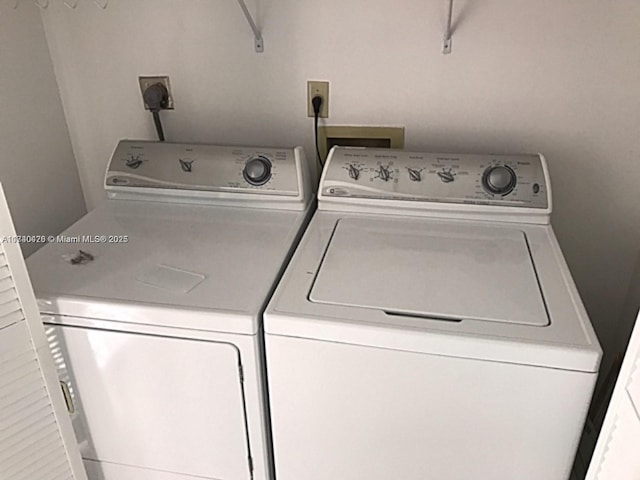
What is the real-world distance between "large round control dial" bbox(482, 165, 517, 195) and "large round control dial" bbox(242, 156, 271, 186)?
1.99 feet

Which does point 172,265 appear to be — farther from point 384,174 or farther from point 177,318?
point 384,174

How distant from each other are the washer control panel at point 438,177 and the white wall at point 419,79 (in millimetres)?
177

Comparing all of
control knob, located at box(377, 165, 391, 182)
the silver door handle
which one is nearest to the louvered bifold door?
the silver door handle

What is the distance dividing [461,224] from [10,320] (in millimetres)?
1112

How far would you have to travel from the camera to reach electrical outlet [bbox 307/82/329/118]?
1730mm

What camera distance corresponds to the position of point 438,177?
1.56m

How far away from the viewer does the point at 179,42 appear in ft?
5.77

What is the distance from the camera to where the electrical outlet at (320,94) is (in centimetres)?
173

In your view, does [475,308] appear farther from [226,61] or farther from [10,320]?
[226,61]

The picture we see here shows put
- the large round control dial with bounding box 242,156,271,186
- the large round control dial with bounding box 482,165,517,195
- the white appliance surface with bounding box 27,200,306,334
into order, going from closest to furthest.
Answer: the white appliance surface with bounding box 27,200,306,334 < the large round control dial with bounding box 482,165,517,195 < the large round control dial with bounding box 242,156,271,186

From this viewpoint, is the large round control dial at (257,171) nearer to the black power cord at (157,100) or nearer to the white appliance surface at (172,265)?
the white appliance surface at (172,265)

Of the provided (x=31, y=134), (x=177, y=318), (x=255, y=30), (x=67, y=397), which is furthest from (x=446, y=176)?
(x=31, y=134)

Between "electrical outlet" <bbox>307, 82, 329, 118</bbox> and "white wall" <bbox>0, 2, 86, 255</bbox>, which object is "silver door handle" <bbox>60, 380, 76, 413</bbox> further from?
"electrical outlet" <bbox>307, 82, 329, 118</bbox>

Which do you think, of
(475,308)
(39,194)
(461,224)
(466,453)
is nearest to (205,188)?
(39,194)
